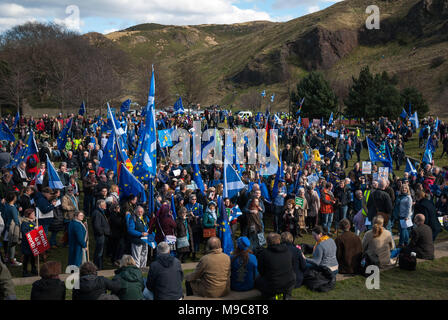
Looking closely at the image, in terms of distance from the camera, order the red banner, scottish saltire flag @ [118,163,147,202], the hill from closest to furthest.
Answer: the red banner
scottish saltire flag @ [118,163,147,202]
the hill

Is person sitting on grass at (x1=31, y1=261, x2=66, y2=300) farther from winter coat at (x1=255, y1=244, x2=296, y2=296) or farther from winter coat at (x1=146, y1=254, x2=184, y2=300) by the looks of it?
winter coat at (x1=255, y1=244, x2=296, y2=296)

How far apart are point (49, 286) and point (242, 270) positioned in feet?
9.65

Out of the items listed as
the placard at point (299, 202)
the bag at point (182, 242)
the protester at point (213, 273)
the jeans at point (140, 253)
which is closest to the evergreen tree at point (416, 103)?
the placard at point (299, 202)

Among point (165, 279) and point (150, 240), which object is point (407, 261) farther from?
point (150, 240)

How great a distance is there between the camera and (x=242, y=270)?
7176 mm

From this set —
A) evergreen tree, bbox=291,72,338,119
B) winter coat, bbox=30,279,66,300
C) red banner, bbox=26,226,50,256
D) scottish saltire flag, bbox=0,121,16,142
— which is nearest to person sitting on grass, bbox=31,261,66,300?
winter coat, bbox=30,279,66,300

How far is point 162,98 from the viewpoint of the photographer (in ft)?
192

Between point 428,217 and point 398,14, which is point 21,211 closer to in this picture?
point 428,217

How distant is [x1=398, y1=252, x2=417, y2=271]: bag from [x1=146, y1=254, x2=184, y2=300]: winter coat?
15.9ft

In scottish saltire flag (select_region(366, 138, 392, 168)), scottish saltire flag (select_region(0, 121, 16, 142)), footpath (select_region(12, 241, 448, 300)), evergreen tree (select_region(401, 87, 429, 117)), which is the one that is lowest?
footpath (select_region(12, 241, 448, 300))

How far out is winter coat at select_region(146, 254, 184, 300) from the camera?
6.45 m

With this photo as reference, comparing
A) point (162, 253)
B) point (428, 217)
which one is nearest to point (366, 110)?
point (428, 217)

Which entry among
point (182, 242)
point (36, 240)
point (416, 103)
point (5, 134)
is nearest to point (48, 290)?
point (36, 240)
